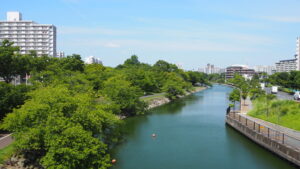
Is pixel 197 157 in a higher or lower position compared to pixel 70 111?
lower

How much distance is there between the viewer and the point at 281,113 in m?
26.7

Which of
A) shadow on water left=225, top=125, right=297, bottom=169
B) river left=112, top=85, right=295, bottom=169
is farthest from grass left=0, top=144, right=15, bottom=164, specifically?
shadow on water left=225, top=125, right=297, bottom=169

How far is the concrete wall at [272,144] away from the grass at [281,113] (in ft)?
A: 10.2

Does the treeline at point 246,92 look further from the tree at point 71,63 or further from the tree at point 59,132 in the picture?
the tree at point 71,63

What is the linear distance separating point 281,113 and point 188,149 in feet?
38.1

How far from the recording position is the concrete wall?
681 inches

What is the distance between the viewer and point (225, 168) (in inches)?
712

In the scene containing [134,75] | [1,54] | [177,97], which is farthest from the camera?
[177,97]


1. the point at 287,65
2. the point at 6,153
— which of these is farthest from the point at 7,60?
the point at 287,65

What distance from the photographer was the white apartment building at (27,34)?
6072cm

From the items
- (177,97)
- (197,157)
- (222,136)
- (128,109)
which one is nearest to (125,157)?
(197,157)

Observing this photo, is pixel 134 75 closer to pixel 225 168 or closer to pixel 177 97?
pixel 177 97

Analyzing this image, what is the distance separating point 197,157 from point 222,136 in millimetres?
7092

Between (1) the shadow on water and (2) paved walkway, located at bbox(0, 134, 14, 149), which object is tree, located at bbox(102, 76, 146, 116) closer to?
(1) the shadow on water
